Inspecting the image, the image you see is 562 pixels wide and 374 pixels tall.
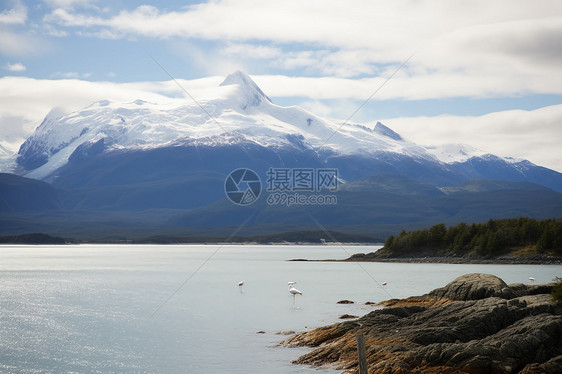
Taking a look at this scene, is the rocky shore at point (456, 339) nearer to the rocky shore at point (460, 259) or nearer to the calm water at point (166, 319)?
the calm water at point (166, 319)

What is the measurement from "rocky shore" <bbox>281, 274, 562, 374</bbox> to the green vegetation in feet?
254

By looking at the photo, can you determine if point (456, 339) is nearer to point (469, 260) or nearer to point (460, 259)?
point (469, 260)

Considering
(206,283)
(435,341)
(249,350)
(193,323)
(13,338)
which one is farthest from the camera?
(206,283)

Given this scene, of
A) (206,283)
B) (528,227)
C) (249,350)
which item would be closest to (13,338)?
(249,350)

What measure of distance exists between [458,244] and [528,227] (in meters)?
13.4

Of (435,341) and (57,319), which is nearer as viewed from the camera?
(435,341)

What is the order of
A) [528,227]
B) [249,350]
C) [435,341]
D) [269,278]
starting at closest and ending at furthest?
1. [435,341]
2. [249,350]
3. [269,278]
4. [528,227]

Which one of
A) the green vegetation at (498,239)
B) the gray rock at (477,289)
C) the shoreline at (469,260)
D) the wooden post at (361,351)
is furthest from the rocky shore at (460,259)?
the wooden post at (361,351)

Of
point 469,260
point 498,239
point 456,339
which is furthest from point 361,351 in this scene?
point 469,260

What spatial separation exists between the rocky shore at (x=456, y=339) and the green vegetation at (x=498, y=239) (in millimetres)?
77321

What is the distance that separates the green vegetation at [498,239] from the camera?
10925cm

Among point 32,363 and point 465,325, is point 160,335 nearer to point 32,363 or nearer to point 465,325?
point 32,363

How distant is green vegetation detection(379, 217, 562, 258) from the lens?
109250mm

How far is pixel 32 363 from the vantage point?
103 ft
